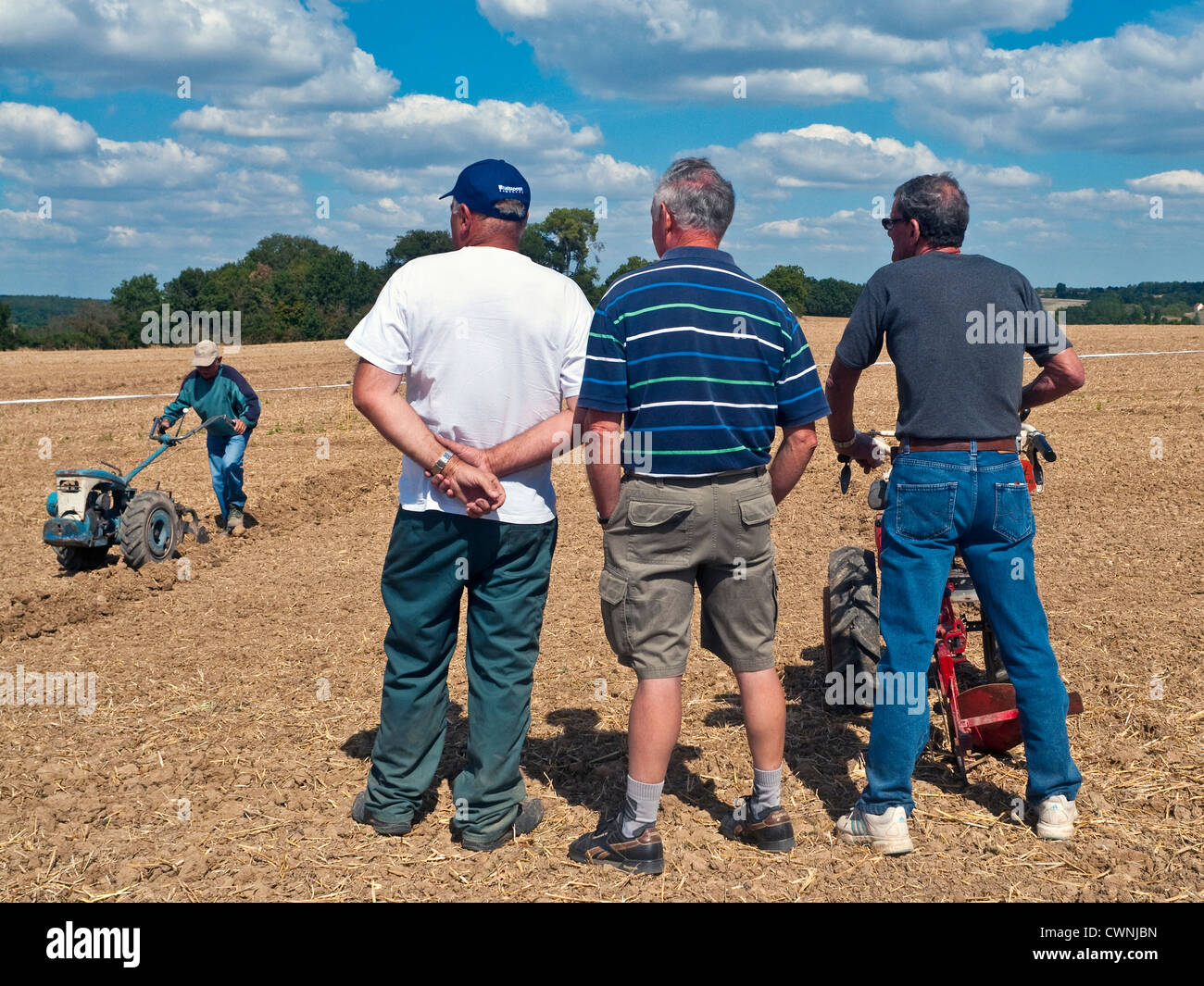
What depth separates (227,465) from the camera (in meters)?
10.1

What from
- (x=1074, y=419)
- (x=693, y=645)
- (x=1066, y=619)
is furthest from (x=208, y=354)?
(x=1074, y=419)

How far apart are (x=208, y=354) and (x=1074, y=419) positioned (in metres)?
12.0

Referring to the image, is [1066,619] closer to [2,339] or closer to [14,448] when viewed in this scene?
[14,448]

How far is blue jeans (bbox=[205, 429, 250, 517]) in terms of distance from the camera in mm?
10039

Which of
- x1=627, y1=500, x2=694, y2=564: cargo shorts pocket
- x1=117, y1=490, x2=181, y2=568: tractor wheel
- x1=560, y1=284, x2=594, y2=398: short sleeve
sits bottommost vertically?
x1=117, y1=490, x2=181, y2=568: tractor wheel

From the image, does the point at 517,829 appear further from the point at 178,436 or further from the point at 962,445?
the point at 178,436

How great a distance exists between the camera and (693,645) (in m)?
6.72

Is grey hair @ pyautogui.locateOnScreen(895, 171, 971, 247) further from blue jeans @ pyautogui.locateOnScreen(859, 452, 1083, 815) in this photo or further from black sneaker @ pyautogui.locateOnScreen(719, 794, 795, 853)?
black sneaker @ pyautogui.locateOnScreen(719, 794, 795, 853)

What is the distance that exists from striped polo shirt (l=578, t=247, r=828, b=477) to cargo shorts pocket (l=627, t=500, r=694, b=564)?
0.38 ft

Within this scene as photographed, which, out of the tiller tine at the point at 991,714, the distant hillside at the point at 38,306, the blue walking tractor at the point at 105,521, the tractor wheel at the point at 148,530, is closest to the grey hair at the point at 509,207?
the tiller tine at the point at 991,714

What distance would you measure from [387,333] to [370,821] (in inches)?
76.1

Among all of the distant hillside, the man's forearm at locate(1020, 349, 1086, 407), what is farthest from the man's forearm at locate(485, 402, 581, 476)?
the distant hillside

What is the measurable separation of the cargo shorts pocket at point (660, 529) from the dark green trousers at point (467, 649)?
0.51 m

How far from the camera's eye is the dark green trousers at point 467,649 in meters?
3.87
